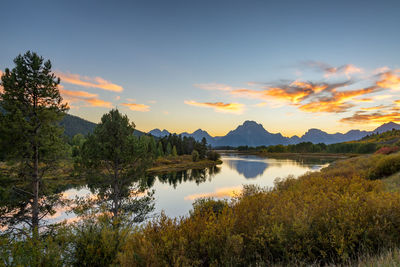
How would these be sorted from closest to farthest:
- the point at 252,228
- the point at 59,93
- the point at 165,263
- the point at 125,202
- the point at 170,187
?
the point at 165,263 → the point at 252,228 → the point at 59,93 → the point at 125,202 → the point at 170,187

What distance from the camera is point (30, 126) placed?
43.3ft

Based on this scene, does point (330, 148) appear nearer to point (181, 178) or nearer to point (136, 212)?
point (181, 178)

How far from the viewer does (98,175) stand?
18.5 m

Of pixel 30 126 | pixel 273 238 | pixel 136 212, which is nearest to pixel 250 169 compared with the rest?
pixel 136 212

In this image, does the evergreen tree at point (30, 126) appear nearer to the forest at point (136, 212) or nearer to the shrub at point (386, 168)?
the forest at point (136, 212)

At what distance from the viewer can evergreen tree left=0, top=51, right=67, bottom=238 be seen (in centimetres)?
1323

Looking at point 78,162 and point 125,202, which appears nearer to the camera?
point 78,162

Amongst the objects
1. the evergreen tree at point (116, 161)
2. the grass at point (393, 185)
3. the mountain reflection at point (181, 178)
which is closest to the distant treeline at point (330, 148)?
the mountain reflection at point (181, 178)

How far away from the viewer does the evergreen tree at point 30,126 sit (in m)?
13.2

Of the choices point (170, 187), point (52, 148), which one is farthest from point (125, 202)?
point (170, 187)

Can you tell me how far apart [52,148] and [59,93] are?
4372mm

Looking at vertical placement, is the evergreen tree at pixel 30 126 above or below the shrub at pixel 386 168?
above

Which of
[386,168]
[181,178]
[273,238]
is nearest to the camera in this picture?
[273,238]

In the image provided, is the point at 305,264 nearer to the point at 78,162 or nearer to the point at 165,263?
the point at 165,263
